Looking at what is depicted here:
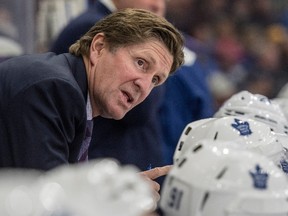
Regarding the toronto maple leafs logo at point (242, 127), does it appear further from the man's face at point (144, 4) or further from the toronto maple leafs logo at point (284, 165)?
the man's face at point (144, 4)

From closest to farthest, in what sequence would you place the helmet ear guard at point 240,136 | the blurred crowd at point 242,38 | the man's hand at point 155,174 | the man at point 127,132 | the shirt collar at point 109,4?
the helmet ear guard at point 240,136
the man's hand at point 155,174
the man at point 127,132
the shirt collar at point 109,4
the blurred crowd at point 242,38

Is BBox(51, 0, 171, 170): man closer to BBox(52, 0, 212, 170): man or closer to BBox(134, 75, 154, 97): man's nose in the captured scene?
BBox(52, 0, 212, 170): man

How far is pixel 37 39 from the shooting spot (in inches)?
164

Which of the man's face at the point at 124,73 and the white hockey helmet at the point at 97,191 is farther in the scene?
the man's face at the point at 124,73

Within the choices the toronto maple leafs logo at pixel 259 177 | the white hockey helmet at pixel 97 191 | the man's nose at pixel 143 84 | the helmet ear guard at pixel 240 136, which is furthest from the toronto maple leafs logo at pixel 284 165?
the white hockey helmet at pixel 97 191

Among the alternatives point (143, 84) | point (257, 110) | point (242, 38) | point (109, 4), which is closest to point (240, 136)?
point (143, 84)

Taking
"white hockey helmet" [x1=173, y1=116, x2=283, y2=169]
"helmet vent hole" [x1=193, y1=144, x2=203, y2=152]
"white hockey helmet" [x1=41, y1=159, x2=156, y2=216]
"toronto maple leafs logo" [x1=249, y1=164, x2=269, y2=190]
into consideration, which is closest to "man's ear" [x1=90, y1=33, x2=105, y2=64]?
"white hockey helmet" [x1=173, y1=116, x2=283, y2=169]

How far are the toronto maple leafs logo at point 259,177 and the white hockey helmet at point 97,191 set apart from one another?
37 centimetres

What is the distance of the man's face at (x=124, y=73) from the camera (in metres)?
2.24

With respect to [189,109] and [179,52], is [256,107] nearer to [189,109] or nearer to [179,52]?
[179,52]

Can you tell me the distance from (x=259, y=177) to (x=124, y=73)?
67cm

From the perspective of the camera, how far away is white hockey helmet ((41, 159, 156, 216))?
4.05ft

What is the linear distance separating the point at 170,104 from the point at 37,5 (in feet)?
4.20

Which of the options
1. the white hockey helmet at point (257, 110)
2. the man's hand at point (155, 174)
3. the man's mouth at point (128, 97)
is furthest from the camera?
the white hockey helmet at point (257, 110)
